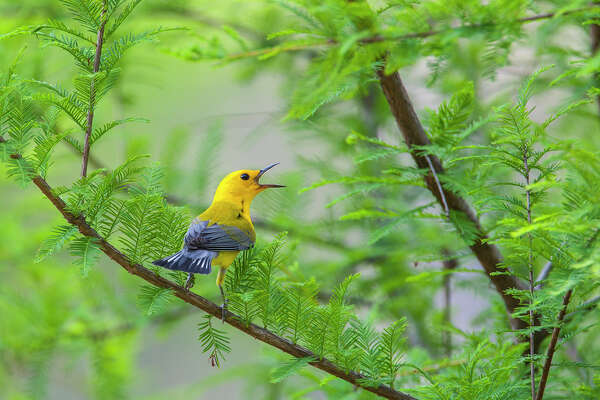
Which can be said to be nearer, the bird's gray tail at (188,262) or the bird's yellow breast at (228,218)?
the bird's gray tail at (188,262)

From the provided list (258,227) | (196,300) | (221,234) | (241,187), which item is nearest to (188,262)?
(196,300)

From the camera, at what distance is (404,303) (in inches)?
64.7

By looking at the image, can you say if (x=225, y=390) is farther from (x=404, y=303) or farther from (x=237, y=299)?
(x=237, y=299)

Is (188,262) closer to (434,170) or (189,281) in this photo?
(189,281)

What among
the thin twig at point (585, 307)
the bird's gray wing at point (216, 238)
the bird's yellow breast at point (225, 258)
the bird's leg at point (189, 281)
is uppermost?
the bird's gray wing at point (216, 238)

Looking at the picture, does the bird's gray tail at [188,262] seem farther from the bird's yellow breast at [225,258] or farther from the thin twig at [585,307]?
the thin twig at [585,307]

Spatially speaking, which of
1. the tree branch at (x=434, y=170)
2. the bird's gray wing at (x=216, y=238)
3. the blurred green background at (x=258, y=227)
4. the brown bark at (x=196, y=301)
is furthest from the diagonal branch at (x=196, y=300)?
the blurred green background at (x=258, y=227)

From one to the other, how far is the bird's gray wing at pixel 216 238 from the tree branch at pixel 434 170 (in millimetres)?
293

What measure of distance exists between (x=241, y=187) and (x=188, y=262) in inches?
16.9

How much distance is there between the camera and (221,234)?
0.92 m

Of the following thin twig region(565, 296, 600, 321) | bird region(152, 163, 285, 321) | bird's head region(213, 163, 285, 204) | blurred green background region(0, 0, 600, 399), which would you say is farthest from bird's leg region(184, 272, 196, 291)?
blurred green background region(0, 0, 600, 399)

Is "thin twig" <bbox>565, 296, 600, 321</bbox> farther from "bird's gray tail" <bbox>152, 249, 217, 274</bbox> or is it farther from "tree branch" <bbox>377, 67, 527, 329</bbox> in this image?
"bird's gray tail" <bbox>152, 249, 217, 274</bbox>

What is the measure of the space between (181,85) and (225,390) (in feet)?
9.66

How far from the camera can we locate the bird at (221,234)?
0.75 m
